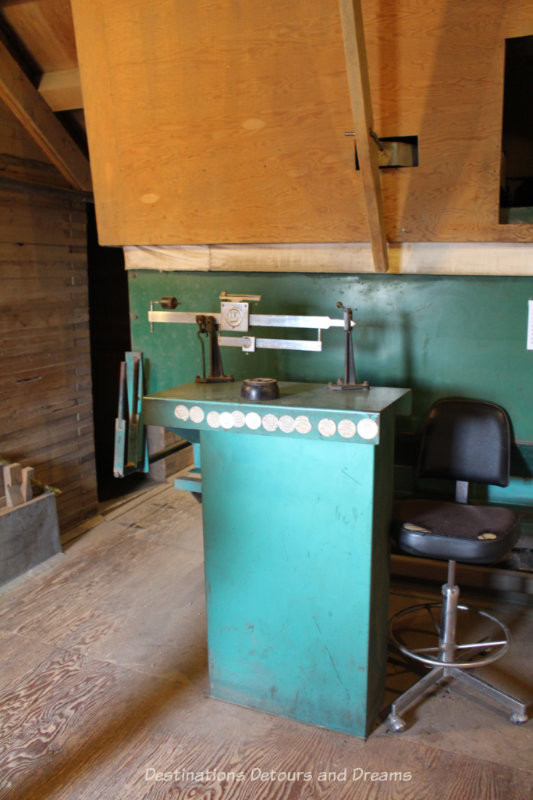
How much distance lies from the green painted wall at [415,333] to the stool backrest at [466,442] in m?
0.12

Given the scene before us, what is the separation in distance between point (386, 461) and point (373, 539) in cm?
24

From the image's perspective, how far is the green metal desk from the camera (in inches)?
68.9

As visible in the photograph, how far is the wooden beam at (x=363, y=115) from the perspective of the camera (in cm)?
159

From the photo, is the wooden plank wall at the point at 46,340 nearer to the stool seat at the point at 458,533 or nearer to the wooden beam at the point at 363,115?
the wooden beam at the point at 363,115

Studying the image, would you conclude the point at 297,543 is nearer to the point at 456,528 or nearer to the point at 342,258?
the point at 456,528

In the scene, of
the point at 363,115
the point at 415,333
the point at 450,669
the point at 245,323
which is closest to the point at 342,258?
the point at 415,333

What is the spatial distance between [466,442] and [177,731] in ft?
4.51

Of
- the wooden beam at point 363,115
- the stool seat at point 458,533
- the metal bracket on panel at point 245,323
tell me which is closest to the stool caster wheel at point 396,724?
the stool seat at point 458,533

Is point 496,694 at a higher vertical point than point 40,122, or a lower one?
lower

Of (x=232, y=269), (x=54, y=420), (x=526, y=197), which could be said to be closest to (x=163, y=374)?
(x=232, y=269)

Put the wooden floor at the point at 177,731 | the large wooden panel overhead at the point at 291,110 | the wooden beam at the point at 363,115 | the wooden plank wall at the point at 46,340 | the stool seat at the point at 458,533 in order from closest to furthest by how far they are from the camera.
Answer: the wooden beam at the point at 363,115 < the wooden floor at the point at 177,731 < the stool seat at the point at 458,533 < the large wooden panel overhead at the point at 291,110 < the wooden plank wall at the point at 46,340

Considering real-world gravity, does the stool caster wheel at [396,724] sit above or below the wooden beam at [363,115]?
below

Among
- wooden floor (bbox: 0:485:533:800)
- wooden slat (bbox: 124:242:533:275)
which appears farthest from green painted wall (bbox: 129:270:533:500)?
wooden floor (bbox: 0:485:533:800)

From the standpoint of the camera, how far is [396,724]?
186 centimetres
